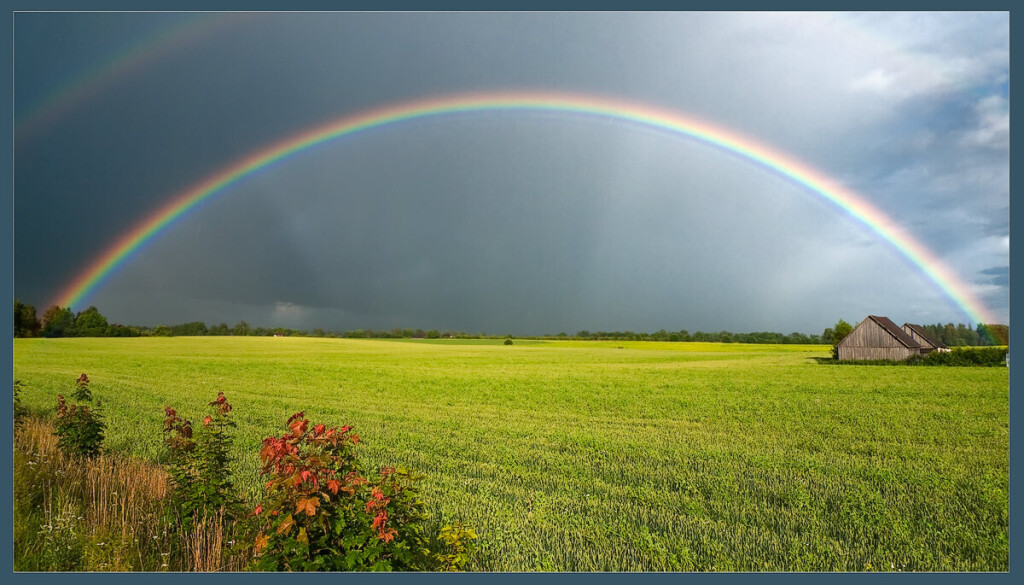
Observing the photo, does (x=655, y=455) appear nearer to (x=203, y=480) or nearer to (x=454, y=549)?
(x=454, y=549)

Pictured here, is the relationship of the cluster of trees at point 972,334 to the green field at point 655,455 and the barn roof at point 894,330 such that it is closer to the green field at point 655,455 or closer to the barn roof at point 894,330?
the green field at point 655,455

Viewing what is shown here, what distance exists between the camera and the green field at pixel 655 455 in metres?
5.91

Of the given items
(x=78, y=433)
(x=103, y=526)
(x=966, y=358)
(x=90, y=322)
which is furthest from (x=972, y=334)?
(x=90, y=322)

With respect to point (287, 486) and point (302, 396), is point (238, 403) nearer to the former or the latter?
point (302, 396)

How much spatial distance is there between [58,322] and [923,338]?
153 feet

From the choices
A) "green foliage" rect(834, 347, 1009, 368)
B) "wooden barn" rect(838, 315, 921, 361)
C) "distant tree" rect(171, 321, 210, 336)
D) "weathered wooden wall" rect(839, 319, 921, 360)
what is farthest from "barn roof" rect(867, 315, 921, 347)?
"distant tree" rect(171, 321, 210, 336)

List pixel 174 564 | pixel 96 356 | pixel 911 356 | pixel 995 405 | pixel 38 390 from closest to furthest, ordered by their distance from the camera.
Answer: pixel 174 564 < pixel 38 390 < pixel 995 405 < pixel 96 356 < pixel 911 356

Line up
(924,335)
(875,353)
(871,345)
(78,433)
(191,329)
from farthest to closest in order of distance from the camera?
(871,345)
(875,353)
(924,335)
(191,329)
(78,433)

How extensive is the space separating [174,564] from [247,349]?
3031 centimetres

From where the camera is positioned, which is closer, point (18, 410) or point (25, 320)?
point (18, 410)

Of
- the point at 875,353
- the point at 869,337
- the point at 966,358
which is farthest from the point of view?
the point at 869,337

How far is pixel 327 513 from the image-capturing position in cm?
424

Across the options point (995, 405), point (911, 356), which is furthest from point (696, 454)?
point (911, 356)

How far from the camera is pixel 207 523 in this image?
5.80 metres
